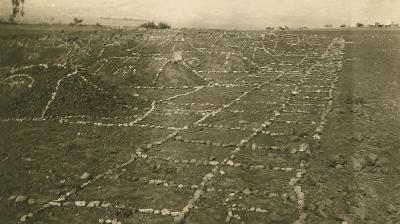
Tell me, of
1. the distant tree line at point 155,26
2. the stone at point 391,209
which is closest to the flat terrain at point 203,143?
the stone at point 391,209

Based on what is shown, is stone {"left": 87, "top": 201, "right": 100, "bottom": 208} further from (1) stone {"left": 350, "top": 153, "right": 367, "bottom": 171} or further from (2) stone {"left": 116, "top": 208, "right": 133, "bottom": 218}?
(1) stone {"left": 350, "top": 153, "right": 367, "bottom": 171}

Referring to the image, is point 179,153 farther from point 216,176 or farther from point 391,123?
point 391,123

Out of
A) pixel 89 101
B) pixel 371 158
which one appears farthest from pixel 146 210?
pixel 89 101

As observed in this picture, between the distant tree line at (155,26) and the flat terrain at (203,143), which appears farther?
the distant tree line at (155,26)

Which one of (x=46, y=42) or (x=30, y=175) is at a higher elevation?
(x=46, y=42)

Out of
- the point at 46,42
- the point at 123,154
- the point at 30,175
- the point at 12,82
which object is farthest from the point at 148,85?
the point at 46,42

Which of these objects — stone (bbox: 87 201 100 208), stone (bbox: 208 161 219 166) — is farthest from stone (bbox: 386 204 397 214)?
stone (bbox: 87 201 100 208)

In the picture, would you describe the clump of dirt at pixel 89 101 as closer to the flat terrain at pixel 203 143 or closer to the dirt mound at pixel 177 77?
the flat terrain at pixel 203 143
